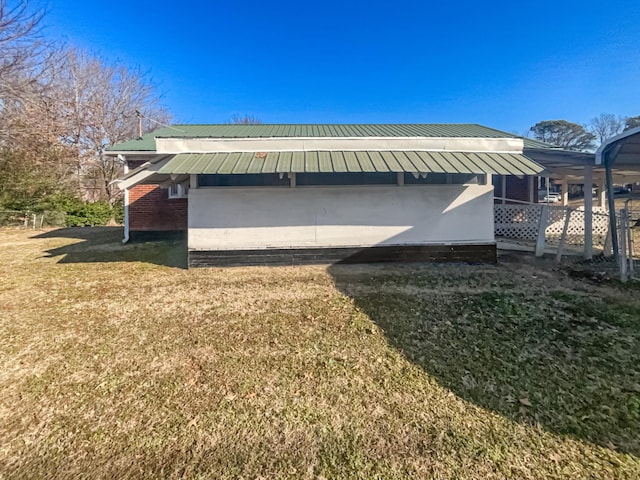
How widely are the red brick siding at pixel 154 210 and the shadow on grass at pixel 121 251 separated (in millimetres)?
588

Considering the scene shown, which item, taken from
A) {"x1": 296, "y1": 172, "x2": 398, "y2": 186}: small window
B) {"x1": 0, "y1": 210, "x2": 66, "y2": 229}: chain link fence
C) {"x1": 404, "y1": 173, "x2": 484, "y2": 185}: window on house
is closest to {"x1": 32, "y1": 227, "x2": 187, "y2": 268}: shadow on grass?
{"x1": 296, "y1": 172, "x2": 398, "y2": 186}: small window

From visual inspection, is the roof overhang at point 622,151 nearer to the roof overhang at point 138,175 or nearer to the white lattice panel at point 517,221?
the white lattice panel at point 517,221

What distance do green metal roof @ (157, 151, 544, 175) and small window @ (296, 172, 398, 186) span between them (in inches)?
19.0

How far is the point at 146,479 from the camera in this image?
7.07ft

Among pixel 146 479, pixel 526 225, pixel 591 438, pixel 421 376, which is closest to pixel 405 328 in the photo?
pixel 421 376

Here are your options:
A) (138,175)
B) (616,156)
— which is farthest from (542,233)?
(138,175)

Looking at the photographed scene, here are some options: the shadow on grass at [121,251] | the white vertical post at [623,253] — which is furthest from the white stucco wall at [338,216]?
the white vertical post at [623,253]

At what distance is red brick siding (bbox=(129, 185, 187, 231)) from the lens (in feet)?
40.2

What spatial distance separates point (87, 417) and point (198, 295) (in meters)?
3.16

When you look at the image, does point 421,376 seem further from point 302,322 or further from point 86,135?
point 86,135

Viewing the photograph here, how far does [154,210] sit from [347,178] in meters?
8.36

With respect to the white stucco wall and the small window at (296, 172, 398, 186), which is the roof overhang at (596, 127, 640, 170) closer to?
the white stucco wall

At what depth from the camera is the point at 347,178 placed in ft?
25.9

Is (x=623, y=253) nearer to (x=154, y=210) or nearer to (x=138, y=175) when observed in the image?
(x=138, y=175)
